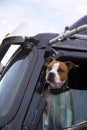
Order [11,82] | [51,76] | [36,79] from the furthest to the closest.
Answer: [11,82] → [51,76] → [36,79]

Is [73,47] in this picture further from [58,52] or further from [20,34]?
[20,34]

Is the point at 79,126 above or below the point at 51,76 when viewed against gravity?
below

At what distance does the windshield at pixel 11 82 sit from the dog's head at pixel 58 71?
0.68 feet

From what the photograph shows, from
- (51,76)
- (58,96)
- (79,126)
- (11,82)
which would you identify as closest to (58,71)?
(51,76)

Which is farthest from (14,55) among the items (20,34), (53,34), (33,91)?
(33,91)

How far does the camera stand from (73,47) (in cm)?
336

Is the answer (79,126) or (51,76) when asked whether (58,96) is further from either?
(79,126)

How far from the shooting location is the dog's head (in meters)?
3.30

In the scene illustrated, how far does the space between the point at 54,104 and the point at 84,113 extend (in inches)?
10.1

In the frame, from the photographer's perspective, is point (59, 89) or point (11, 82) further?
point (11, 82)

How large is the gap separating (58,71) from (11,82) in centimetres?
44

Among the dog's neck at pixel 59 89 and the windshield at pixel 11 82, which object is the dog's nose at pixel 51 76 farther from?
the windshield at pixel 11 82

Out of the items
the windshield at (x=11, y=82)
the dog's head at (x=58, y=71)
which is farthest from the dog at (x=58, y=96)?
the windshield at (x=11, y=82)

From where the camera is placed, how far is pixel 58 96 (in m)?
3.23
